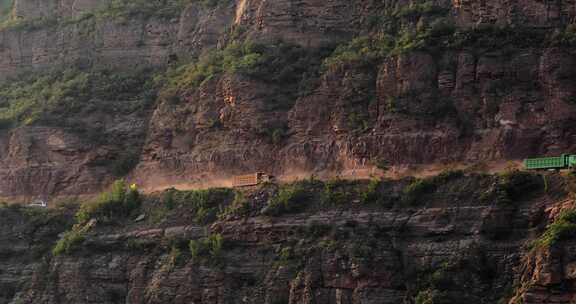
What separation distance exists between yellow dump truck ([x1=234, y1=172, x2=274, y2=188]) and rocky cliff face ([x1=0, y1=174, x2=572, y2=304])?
96 cm

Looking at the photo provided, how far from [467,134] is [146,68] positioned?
16.3 meters

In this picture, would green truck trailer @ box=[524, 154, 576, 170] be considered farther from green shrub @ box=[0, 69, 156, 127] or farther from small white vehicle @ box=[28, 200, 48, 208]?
small white vehicle @ box=[28, 200, 48, 208]

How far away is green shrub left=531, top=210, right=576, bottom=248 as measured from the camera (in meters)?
42.5

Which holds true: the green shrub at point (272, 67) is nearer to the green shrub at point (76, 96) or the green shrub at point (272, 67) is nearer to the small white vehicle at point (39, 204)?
the green shrub at point (76, 96)

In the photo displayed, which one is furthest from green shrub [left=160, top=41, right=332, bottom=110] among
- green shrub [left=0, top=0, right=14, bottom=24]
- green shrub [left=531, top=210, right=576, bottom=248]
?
green shrub [left=0, top=0, right=14, bottom=24]

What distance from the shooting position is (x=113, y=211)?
53438 millimetres

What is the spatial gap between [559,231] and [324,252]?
7530 mm

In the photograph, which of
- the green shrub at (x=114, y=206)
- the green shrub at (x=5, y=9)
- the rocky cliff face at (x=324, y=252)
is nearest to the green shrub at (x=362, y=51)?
the rocky cliff face at (x=324, y=252)

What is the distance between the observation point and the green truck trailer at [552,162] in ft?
150

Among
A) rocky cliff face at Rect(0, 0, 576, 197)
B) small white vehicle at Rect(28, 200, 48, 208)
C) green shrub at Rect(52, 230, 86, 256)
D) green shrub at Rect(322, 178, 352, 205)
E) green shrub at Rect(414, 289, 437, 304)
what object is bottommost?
green shrub at Rect(414, 289, 437, 304)

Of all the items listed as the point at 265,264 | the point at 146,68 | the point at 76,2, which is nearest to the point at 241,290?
the point at 265,264

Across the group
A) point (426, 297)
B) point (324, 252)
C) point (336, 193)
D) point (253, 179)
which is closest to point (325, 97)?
point (253, 179)

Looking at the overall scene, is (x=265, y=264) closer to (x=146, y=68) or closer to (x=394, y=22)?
(x=394, y=22)

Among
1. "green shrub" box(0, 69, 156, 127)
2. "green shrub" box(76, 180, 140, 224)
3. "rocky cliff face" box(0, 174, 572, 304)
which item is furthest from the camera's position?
"green shrub" box(0, 69, 156, 127)
